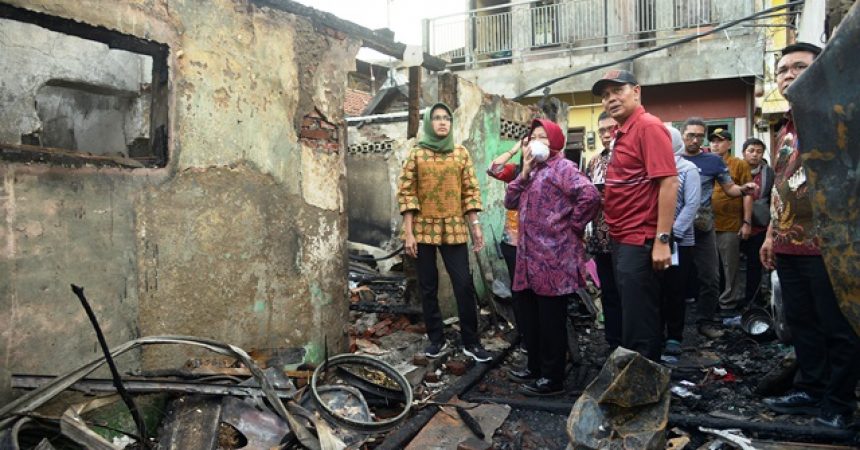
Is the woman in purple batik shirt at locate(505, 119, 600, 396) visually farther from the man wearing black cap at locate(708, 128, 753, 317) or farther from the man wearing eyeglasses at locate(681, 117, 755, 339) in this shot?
the man wearing black cap at locate(708, 128, 753, 317)

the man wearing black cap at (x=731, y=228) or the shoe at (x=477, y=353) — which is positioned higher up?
the man wearing black cap at (x=731, y=228)

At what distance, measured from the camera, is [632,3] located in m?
14.1

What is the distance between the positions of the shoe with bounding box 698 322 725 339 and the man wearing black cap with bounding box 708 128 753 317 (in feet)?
2.34

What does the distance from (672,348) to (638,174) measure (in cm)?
194

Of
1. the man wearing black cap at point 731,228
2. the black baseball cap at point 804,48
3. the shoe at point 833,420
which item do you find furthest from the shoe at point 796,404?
the man wearing black cap at point 731,228

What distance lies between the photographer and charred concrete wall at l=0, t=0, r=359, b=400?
99.8 inches

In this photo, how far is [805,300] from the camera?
305 centimetres

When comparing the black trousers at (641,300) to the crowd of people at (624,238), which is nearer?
the crowd of people at (624,238)

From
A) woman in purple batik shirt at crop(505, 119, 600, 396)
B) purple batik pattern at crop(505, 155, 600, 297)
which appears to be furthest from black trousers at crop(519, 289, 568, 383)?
purple batik pattern at crop(505, 155, 600, 297)

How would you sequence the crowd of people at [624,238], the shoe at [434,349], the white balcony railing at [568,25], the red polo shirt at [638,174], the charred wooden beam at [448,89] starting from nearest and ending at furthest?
the crowd of people at [624,238] < the red polo shirt at [638,174] < the shoe at [434,349] < the charred wooden beam at [448,89] < the white balcony railing at [568,25]

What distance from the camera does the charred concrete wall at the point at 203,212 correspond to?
254 centimetres

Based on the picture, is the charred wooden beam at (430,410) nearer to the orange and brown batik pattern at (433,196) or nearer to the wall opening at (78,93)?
the orange and brown batik pattern at (433,196)

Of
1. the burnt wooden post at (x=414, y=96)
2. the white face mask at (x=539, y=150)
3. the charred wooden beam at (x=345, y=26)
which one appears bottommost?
the white face mask at (x=539, y=150)

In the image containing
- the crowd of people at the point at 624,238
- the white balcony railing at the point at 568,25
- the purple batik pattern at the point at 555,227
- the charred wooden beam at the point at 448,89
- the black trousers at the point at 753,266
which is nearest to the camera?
the crowd of people at the point at 624,238
